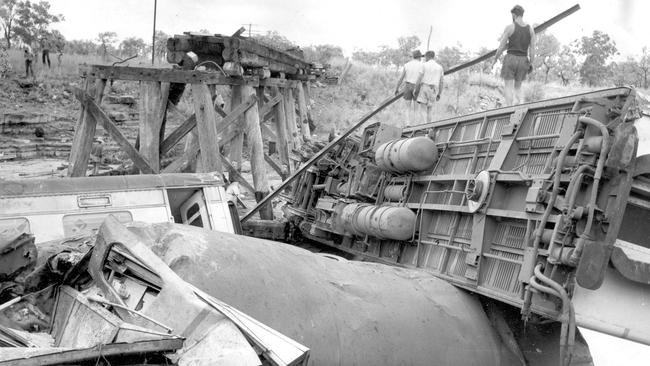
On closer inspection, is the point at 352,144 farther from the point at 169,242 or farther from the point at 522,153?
→ the point at 169,242

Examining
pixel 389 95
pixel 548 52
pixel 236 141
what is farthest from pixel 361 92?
pixel 236 141

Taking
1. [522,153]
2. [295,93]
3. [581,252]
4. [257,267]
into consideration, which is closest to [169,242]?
[257,267]

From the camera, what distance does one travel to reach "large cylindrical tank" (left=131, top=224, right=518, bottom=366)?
15.2 feet

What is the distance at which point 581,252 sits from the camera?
17.4 ft

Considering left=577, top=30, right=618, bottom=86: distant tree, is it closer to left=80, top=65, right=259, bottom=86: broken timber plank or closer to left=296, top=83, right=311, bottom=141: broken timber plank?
left=296, top=83, right=311, bottom=141: broken timber plank

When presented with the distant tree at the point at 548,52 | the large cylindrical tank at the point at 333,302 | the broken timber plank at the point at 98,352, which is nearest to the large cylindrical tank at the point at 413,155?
the large cylindrical tank at the point at 333,302

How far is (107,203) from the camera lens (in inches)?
242

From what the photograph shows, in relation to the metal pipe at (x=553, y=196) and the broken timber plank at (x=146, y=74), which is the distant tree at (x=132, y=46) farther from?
the metal pipe at (x=553, y=196)

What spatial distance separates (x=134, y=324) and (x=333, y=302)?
1683mm

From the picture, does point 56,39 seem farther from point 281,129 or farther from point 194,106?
point 194,106

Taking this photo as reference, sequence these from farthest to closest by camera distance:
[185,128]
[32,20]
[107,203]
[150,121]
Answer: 1. [32,20]
2. [185,128]
3. [150,121]
4. [107,203]

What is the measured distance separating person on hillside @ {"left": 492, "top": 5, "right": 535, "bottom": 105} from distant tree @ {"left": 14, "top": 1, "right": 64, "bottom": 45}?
30611 mm

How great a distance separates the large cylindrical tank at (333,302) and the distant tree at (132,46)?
41756mm

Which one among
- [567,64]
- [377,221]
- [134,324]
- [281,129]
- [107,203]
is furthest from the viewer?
[567,64]
